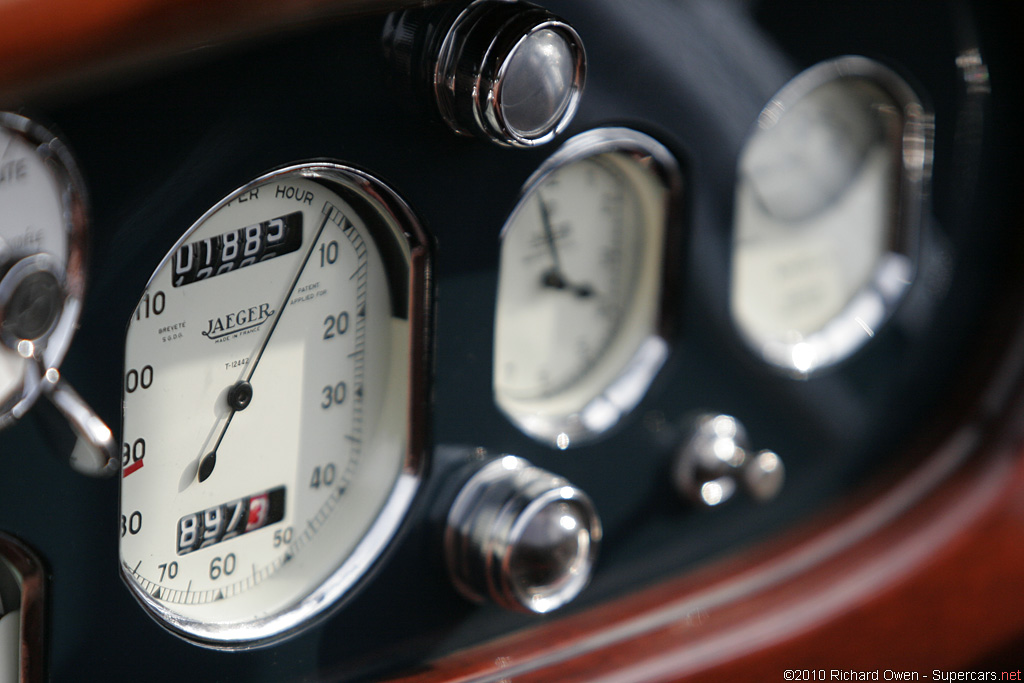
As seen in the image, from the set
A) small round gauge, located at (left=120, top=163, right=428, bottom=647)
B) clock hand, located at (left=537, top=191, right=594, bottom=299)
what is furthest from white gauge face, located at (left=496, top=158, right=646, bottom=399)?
small round gauge, located at (left=120, top=163, right=428, bottom=647)

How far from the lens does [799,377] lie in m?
1.10

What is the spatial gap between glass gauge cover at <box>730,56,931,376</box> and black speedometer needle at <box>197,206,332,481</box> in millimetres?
449

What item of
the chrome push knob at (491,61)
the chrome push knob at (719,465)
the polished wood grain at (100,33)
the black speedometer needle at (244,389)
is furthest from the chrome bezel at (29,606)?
the chrome push knob at (719,465)

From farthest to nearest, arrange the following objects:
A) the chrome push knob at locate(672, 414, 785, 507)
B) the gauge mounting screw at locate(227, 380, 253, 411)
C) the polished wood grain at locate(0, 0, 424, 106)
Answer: the chrome push knob at locate(672, 414, 785, 507), the gauge mounting screw at locate(227, 380, 253, 411), the polished wood grain at locate(0, 0, 424, 106)

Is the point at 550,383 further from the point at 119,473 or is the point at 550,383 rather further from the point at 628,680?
the point at 119,473

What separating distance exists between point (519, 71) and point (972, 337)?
0.73 metres

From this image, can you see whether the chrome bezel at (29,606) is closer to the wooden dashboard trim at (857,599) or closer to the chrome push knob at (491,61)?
the wooden dashboard trim at (857,599)

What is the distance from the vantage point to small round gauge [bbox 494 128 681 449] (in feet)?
3.00

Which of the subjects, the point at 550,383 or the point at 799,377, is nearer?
the point at 550,383

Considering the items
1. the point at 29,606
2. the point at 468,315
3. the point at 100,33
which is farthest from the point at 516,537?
the point at 100,33

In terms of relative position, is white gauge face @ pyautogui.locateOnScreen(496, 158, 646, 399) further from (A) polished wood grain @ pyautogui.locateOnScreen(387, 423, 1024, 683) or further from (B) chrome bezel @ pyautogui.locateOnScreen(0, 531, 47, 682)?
(B) chrome bezel @ pyautogui.locateOnScreen(0, 531, 47, 682)

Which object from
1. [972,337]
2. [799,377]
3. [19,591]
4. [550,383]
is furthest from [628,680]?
[972,337]

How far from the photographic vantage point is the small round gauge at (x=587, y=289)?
3.00 ft

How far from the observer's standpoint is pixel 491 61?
73 cm
